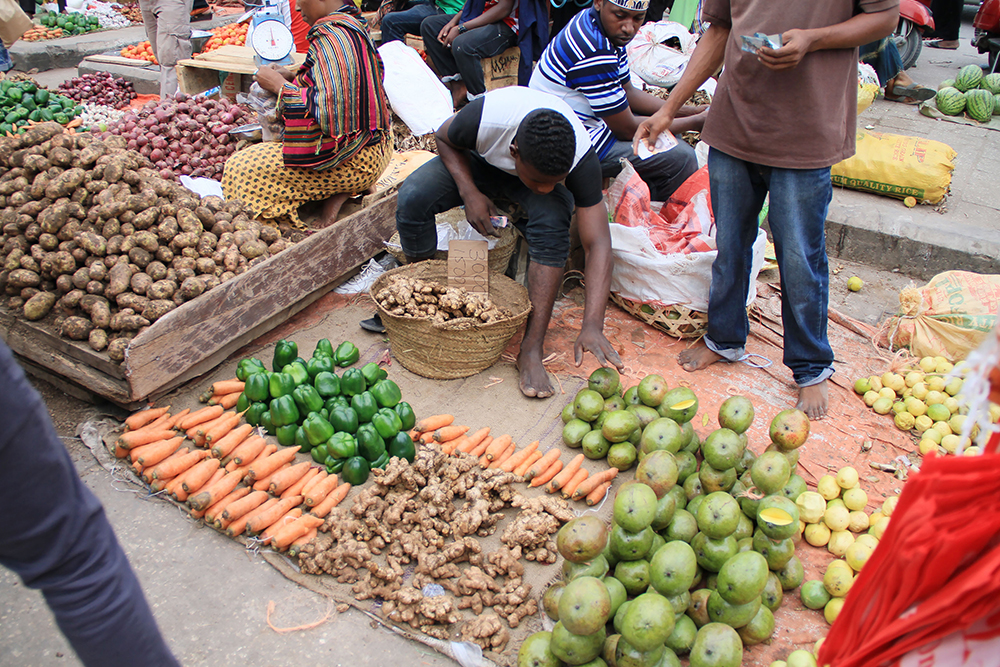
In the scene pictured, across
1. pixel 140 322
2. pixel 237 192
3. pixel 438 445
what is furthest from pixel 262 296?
pixel 438 445

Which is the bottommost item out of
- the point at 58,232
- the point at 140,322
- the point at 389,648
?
the point at 389,648

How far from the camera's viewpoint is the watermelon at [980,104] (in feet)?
22.4

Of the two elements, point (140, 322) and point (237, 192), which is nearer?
point (140, 322)

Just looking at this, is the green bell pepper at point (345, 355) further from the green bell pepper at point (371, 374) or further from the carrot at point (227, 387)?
the carrot at point (227, 387)

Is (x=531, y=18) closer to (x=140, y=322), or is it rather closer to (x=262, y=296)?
(x=262, y=296)

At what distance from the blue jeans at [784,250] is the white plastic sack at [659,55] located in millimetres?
2771

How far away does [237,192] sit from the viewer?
158 inches

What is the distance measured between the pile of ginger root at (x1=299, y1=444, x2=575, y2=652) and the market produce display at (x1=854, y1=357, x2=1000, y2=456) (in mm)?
1755

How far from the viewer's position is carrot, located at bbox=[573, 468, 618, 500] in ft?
8.61

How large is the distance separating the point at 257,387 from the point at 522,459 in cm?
122

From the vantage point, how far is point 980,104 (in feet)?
22.4

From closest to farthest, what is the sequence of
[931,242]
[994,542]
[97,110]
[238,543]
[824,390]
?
[994,542], [238,543], [824,390], [931,242], [97,110]

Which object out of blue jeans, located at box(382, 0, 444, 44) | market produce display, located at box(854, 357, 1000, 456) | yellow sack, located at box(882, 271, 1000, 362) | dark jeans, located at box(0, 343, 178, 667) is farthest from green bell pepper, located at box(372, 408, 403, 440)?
blue jeans, located at box(382, 0, 444, 44)

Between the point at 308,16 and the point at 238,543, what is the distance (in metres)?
3.01
